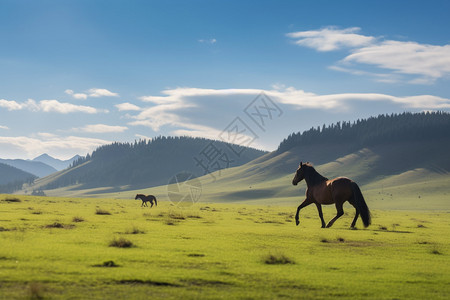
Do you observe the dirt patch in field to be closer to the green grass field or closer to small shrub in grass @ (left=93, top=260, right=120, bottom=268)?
the green grass field

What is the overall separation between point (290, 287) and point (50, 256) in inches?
244

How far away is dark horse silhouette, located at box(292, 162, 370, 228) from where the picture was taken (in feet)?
76.6

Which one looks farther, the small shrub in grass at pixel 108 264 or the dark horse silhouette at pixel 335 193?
the dark horse silhouette at pixel 335 193

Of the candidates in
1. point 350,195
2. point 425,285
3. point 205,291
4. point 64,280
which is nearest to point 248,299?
point 205,291

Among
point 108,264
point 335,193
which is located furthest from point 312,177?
point 108,264

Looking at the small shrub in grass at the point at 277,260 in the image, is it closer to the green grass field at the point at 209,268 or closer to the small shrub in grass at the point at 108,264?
the green grass field at the point at 209,268

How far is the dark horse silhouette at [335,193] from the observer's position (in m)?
23.4

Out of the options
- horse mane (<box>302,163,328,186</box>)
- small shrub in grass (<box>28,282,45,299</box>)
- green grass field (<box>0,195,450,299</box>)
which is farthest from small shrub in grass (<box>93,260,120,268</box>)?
horse mane (<box>302,163,328,186</box>)

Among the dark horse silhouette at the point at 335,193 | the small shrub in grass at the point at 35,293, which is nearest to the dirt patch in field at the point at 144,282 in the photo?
the small shrub in grass at the point at 35,293

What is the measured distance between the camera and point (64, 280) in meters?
8.77

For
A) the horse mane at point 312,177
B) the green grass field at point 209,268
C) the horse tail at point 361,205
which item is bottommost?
the green grass field at point 209,268

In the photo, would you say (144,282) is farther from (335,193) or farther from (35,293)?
(335,193)

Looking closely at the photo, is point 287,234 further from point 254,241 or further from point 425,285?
point 425,285

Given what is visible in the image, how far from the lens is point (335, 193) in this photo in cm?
2388
